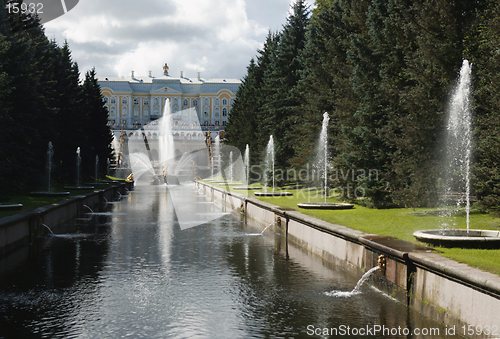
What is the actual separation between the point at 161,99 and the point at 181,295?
14301 cm

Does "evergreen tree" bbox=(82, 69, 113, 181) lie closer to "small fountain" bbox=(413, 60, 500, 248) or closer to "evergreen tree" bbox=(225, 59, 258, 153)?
"evergreen tree" bbox=(225, 59, 258, 153)

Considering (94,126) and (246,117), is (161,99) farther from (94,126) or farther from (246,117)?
(246,117)

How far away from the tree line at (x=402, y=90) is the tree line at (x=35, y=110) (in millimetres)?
13831

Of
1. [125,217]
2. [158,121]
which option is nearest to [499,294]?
[125,217]

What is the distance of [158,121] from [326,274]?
13722 cm

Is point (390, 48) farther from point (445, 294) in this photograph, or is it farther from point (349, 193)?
point (445, 294)

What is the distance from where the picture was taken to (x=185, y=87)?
155875 millimetres

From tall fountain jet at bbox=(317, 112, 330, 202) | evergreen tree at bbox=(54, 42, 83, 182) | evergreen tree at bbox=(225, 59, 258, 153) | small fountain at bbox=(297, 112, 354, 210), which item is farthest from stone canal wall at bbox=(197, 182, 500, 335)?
evergreen tree at bbox=(225, 59, 258, 153)

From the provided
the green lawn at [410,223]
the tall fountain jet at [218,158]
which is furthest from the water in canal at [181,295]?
the tall fountain jet at [218,158]

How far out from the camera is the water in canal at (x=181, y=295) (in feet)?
30.1

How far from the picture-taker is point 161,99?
15150cm

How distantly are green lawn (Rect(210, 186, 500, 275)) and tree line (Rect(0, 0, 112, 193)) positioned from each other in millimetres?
13744

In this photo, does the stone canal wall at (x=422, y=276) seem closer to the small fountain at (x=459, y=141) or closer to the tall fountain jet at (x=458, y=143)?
the small fountain at (x=459, y=141)

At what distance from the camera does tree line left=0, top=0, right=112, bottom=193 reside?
2783cm
